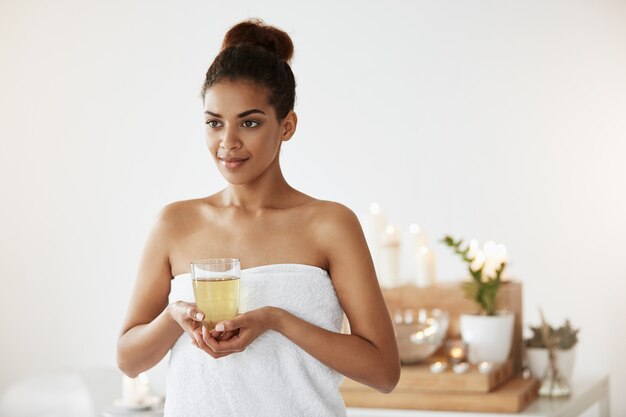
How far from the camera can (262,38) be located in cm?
160

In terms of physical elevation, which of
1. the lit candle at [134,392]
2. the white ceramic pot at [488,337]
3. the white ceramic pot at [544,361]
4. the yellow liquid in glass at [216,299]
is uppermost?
the yellow liquid in glass at [216,299]

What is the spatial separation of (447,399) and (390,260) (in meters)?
0.61

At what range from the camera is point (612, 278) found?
4.11 meters

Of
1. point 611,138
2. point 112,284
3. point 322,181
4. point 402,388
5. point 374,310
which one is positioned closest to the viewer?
point 374,310

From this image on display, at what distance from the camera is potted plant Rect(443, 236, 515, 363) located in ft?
9.86

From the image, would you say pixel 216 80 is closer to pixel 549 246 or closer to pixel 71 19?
pixel 549 246

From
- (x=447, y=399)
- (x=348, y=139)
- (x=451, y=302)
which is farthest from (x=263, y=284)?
(x=348, y=139)

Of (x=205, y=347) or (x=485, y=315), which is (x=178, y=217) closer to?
(x=205, y=347)

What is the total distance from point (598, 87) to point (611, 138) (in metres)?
0.22

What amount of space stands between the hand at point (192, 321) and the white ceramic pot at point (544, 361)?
1909 millimetres

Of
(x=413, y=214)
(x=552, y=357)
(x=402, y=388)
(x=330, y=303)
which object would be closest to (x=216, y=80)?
(x=330, y=303)

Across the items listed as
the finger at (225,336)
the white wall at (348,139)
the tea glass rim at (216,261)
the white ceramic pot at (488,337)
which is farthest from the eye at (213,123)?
the white wall at (348,139)

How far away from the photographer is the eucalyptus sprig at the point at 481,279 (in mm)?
3051

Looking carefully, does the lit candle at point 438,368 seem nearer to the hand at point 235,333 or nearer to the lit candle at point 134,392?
the lit candle at point 134,392
